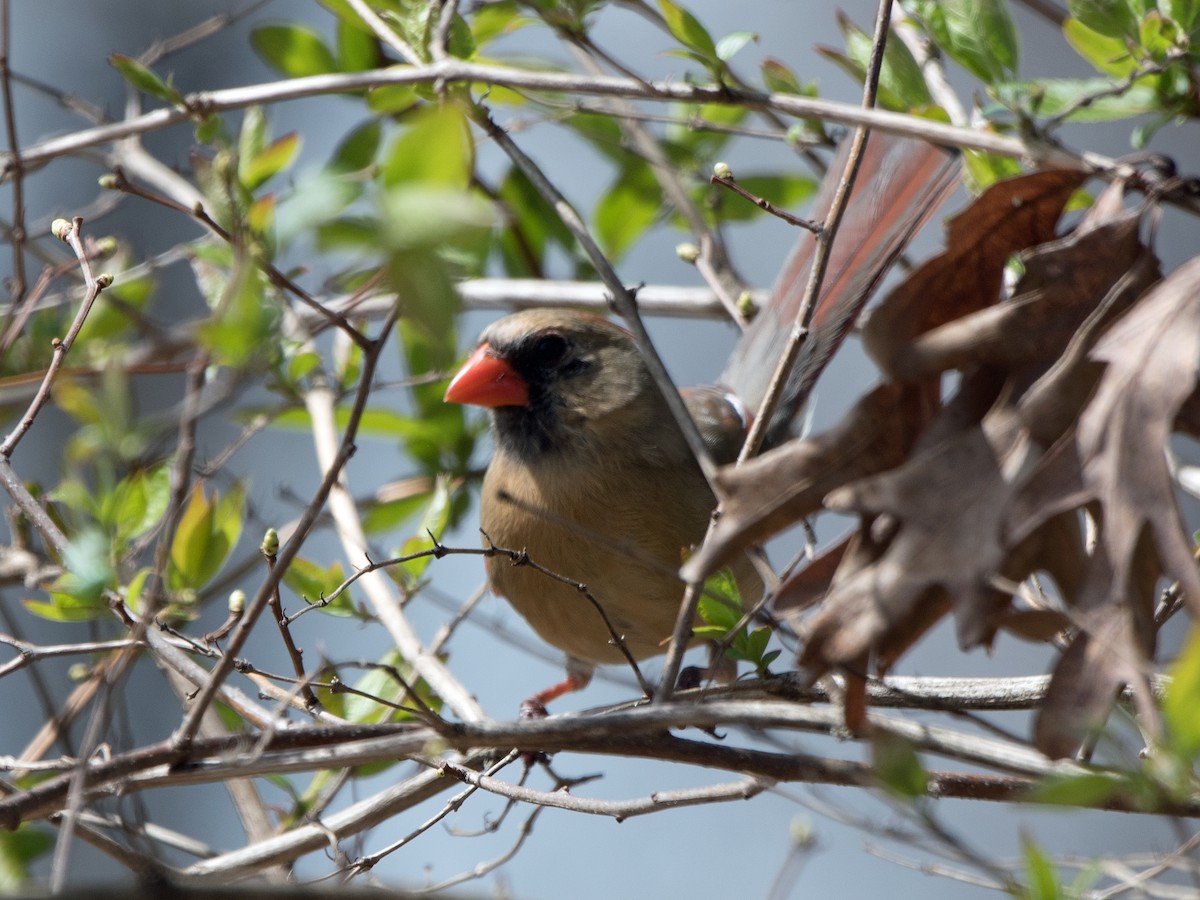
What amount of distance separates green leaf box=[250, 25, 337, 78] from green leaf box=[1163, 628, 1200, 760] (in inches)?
91.2

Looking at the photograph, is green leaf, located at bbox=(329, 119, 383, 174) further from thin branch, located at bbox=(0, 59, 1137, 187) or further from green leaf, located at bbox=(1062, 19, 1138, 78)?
green leaf, located at bbox=(1062, 19, 1138, 78)

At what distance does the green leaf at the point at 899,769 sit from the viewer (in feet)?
3.55

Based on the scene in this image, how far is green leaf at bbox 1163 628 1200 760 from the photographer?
3.11 ft

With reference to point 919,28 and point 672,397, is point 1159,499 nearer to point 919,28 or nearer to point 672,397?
point 672,397

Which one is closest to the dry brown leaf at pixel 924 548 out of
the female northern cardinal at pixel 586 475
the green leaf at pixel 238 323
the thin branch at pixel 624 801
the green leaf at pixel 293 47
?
the thin branch at pixel 624 801

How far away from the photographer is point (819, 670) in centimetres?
115

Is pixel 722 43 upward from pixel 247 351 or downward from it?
upward

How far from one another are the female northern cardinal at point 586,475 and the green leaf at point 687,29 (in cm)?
92

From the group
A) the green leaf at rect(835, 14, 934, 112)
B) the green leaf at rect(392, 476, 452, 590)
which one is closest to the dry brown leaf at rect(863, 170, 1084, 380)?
the green leaf at rect(835, 14, 934, 112)

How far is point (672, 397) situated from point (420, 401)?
1426mm

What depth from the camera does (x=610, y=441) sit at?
2.69m

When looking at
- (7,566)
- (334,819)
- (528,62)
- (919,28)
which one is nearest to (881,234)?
(919,28)

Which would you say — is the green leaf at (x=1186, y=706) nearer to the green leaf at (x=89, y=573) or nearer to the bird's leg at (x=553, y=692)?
the green leaf at (x=89, y=573)

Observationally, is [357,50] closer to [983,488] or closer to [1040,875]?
[983,488]
